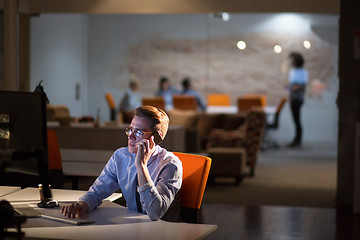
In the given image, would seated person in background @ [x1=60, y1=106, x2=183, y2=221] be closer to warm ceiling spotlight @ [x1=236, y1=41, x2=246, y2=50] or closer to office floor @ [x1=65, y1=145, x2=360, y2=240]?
office floor @ [x1=65, y1=145, x2=360, y2=240]

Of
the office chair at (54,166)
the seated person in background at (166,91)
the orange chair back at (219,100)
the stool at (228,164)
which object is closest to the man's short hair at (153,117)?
the office chair at (54,166)

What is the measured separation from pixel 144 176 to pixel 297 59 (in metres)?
9.98

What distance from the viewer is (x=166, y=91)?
13.7 meters

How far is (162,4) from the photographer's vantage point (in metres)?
8.41

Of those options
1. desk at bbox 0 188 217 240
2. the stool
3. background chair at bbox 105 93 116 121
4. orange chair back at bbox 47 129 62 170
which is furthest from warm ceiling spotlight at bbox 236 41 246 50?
desk at bbox 0 188 217 240

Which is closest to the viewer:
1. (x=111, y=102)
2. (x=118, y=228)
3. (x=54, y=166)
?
(x=118, y=228)

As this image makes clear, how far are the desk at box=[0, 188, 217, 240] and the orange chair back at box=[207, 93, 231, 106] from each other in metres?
10.6

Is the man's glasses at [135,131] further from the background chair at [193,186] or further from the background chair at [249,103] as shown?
the background chair at [249,103]

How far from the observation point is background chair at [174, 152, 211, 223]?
3.42 m

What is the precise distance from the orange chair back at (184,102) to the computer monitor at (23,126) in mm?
10068

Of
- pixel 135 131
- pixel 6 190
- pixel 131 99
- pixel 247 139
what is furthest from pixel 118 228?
pixel 131 99

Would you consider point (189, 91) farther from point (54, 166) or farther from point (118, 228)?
point (118, 228)

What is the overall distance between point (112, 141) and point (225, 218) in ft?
6.12

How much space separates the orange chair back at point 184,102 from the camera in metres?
13.1
